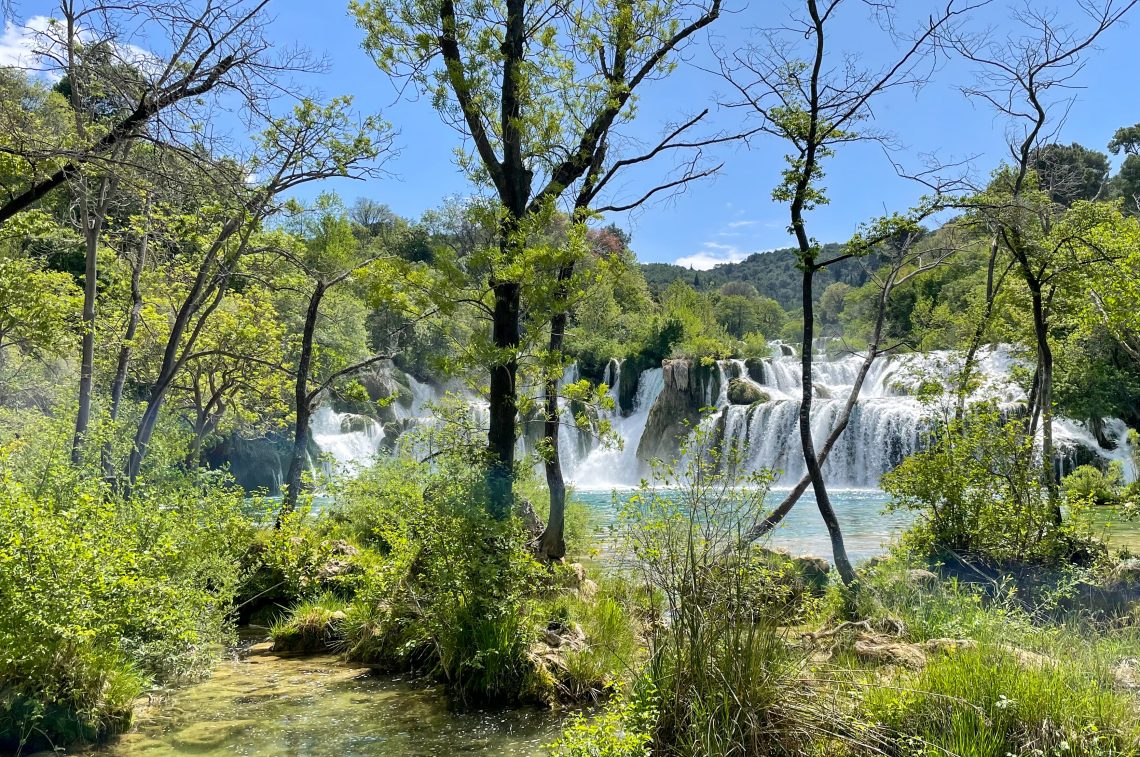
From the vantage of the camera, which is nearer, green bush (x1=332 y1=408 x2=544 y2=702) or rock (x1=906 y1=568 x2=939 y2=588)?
green bush (x1=332 y1=408 x2=544 y2=702)

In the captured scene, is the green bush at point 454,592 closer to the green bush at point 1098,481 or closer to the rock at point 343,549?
the rock at point 343,549

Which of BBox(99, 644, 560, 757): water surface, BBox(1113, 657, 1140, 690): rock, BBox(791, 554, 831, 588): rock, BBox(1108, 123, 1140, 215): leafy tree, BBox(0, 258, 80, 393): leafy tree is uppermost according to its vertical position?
BBox(1108, 123, 1140, 215): leafy tree

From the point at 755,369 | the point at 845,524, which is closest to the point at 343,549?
the point at 845,524

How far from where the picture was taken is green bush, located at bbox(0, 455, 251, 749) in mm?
4438

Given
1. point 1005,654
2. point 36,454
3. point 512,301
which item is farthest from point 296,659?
point 1005,654

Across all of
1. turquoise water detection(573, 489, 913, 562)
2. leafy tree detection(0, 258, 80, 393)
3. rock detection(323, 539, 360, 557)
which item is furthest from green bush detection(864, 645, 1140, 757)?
leafy tree detection(0, 258, 80, 393)

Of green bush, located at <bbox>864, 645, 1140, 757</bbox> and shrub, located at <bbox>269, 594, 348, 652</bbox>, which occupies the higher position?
green bush, located at <bbox>864, 645, 1140, 757</bbox>

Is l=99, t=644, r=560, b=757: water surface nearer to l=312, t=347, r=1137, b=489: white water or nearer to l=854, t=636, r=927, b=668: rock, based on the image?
l=854, t=636, r=927, b=668: rock

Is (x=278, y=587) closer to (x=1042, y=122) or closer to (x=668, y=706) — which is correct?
Answer: (x=668, y=706)

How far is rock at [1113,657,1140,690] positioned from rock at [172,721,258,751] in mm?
5917

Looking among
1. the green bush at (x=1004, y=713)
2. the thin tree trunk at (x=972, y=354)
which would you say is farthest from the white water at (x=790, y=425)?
the green bush at (x=1004, y=713)

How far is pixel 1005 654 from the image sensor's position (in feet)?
14.9

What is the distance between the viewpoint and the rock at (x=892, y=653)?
17.2 feet

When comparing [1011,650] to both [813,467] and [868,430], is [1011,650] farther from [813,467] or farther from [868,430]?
[868,430]
